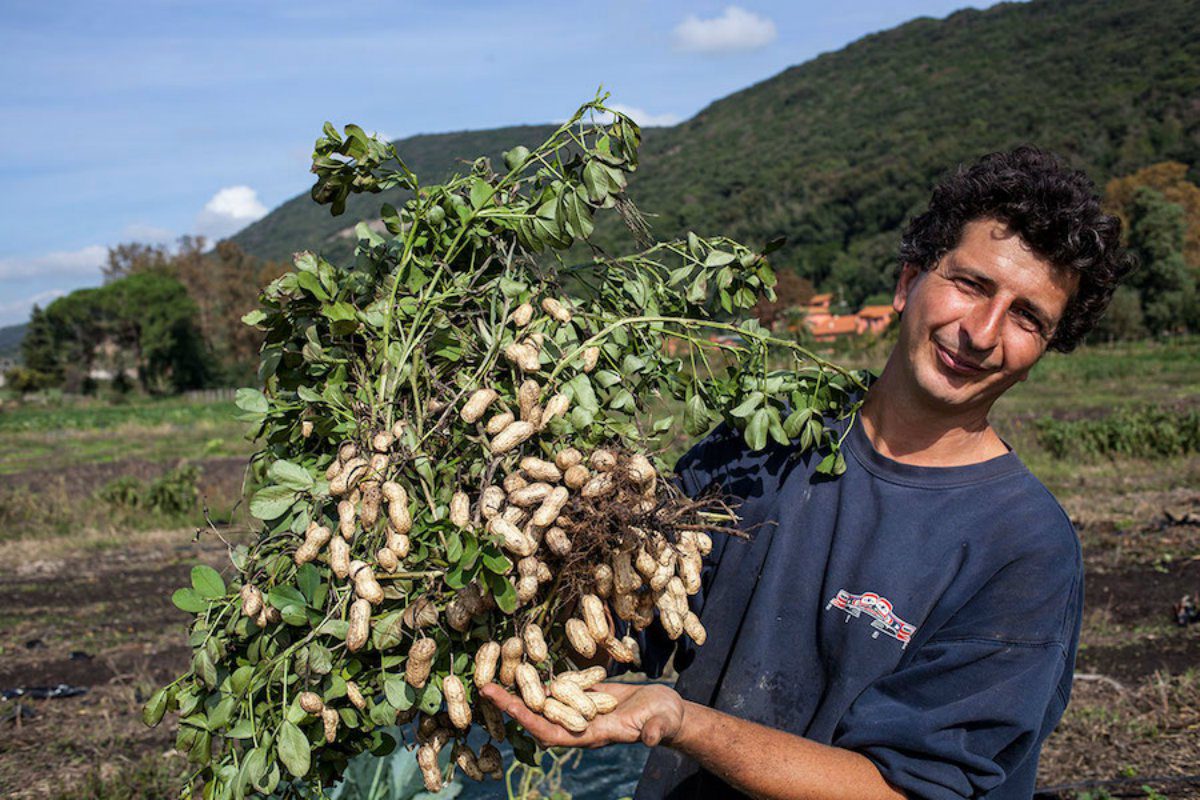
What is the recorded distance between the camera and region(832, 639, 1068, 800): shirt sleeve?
1738 millimetres

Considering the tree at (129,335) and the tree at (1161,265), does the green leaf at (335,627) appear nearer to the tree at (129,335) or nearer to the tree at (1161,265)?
the tree at (1161,265)

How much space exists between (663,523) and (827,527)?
557 mm

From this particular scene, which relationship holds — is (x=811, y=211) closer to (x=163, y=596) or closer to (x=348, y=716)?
(x=163, y=596)

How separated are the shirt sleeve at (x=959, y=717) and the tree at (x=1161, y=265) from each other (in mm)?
43533

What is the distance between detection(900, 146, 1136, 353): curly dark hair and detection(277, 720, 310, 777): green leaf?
1590 mm

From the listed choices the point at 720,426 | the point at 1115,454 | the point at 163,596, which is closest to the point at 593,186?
the point at 720,426

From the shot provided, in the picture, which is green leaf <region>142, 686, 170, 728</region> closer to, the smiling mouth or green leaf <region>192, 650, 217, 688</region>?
green leaf <region>192, 650, 217, 688</region>

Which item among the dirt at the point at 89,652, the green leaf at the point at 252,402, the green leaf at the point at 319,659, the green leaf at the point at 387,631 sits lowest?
the dirt at the point at 89,652

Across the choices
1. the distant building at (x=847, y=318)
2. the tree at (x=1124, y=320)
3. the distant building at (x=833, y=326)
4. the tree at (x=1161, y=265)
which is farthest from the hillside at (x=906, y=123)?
the tree at (x=1124, y=320)

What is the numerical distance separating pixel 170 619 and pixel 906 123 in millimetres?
92237

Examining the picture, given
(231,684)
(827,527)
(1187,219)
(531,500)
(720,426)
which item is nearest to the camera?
(531,500)

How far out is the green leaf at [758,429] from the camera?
200 cm

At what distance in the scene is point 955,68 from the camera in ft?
337

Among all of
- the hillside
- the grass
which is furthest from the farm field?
the hillside
